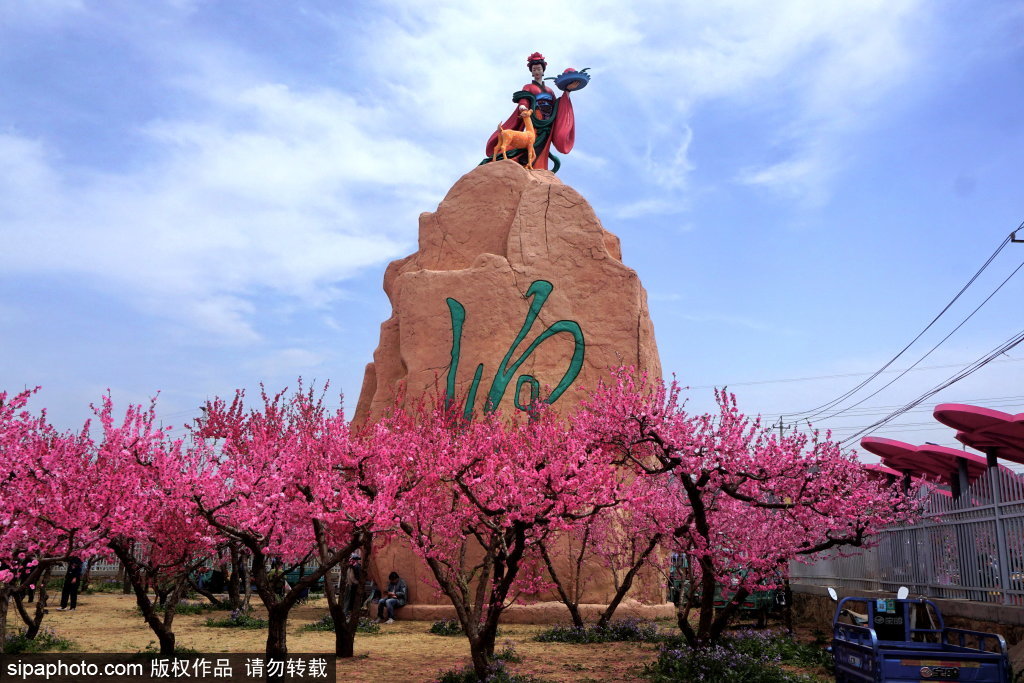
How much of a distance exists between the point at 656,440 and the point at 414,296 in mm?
11451

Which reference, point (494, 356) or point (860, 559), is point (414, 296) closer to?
point (494, 356)

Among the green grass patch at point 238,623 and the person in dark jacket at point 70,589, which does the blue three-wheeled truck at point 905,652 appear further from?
the person in dark jacket at point 70,589

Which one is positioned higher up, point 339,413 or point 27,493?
point 339,413

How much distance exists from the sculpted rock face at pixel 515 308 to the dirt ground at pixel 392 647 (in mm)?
5278

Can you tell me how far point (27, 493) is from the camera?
10.1m

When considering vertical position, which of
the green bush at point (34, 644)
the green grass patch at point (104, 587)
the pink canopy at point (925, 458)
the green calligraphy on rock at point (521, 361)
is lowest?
the green grass patch at point (104, 587)

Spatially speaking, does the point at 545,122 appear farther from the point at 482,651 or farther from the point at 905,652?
the point at 905,652

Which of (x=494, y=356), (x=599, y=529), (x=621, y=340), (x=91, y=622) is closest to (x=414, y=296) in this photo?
(x=494, y=356)

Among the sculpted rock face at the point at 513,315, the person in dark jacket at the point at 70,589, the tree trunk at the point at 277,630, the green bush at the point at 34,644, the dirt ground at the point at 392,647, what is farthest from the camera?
the person in dark jacket at the point at 70,589

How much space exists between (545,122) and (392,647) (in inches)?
646

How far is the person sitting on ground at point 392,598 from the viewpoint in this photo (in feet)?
60.6

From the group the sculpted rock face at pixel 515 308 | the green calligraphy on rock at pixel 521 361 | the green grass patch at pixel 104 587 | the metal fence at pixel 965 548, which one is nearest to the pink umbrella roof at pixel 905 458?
the metal fence at pixel 965 548

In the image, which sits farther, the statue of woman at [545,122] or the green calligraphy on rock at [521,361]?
the statue of woman at [545,122]

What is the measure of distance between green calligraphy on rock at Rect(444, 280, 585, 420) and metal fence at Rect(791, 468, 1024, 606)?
26.0 feet
